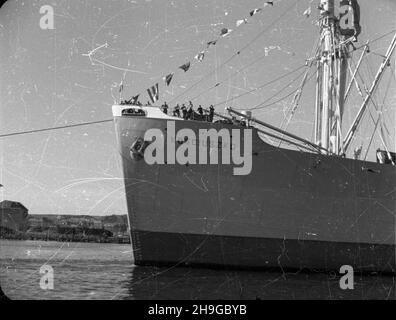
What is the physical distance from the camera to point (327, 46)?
1021 inches

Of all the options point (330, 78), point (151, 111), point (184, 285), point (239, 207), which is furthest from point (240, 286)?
point (330, 78)

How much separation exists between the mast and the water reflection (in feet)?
23.4

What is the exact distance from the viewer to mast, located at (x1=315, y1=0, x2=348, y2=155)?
2520cm

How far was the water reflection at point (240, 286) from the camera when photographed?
49.7 feet

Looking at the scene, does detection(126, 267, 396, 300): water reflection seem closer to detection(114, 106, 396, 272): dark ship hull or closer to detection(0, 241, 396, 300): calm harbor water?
detection(0, 241, 396, 300): calm harbor water

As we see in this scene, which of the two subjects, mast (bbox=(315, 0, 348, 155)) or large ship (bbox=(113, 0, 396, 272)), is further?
mast (bbox=(315, 0, 348, 155))

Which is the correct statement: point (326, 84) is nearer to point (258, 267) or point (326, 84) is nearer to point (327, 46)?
point (327, 46)

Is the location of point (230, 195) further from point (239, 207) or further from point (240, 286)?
point (240, 286)

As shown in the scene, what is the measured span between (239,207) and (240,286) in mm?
4182

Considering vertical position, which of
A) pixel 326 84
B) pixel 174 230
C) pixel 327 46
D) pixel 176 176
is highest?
pixel 327 46

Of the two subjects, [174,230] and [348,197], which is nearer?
[174,230]

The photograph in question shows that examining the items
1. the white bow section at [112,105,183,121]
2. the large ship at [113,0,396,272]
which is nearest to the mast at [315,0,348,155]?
the large ship at [113,0,396,272]
